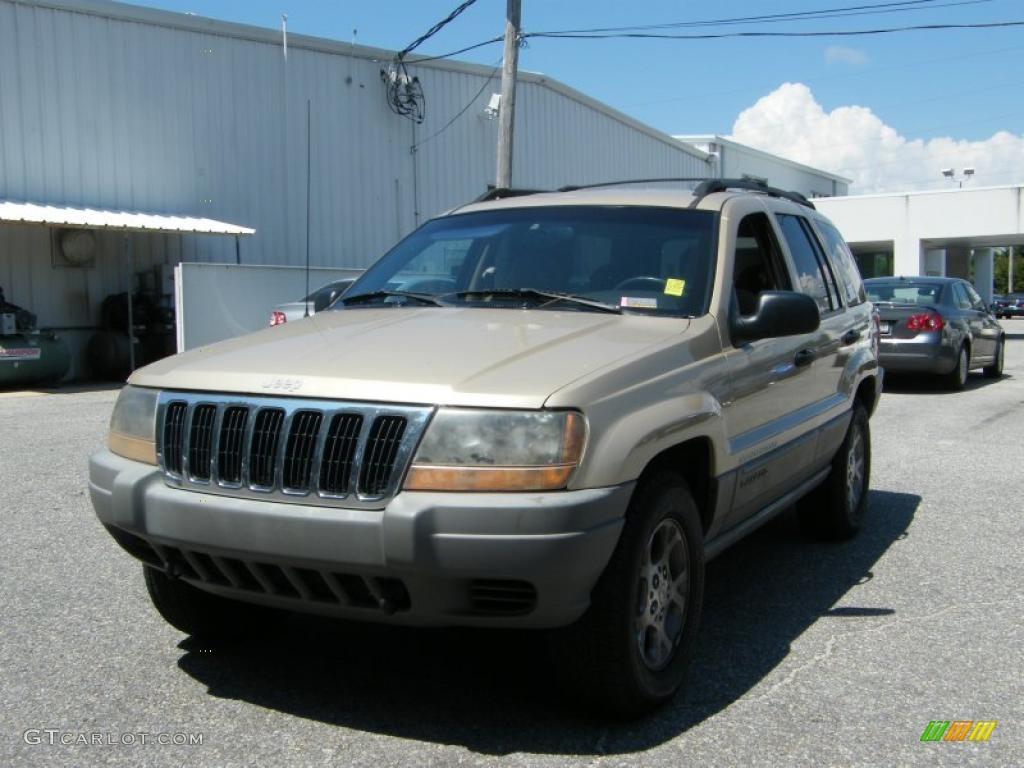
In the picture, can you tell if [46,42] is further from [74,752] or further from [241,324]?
[74,752]

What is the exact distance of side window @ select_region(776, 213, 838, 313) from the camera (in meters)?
5.16

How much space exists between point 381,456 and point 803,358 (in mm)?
2515

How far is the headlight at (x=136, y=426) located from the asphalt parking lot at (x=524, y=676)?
2.77 feet

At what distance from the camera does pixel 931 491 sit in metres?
7.25

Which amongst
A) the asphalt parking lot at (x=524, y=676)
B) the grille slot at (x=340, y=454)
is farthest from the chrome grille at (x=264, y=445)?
the asphalt parking lot at (x=524, y=676)

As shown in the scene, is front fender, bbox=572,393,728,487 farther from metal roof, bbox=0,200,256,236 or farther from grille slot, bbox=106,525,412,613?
metal roof, bbox=0,200,256,236

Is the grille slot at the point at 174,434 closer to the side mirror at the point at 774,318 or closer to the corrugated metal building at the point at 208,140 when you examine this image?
the side mirror at the point at 774,318

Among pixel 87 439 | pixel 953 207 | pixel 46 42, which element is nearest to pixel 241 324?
pixel 46 42

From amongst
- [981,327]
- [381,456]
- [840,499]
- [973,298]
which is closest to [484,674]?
[381,456]

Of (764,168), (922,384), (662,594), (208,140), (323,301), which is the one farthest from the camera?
(764,168)

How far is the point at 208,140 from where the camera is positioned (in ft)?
62.2

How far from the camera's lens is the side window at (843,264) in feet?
19.5

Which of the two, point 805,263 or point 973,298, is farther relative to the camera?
point 973,298

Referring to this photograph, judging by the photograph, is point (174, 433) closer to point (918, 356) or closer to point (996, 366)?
point (918, 356)
